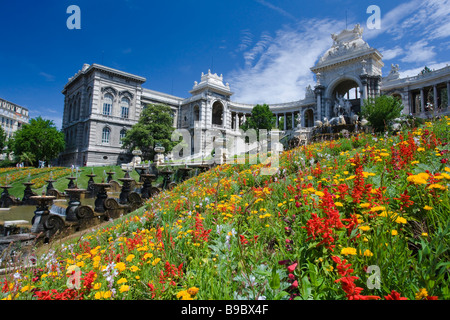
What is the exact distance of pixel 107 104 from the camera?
3781cm

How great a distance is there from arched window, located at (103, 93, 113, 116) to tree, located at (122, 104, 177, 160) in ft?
19.6

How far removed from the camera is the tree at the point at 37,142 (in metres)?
33.7

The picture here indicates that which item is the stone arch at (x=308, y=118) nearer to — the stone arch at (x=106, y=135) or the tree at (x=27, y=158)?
the stone arch at (x=106, y=135)

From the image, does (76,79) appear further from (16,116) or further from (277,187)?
(16,116)

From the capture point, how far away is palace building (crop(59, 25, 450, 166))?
36188mm

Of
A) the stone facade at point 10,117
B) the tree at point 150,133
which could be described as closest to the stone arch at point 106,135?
the tree at point 150,133

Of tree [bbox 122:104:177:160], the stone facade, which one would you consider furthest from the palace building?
the stone facade

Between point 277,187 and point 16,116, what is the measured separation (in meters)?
100

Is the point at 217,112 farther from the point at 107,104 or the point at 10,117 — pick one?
the point at 10,117

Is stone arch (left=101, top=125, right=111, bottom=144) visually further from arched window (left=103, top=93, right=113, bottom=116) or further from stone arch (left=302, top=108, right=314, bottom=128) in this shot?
stone arch (left=302, top=108, right=314, bottom=128)

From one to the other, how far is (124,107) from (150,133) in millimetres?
8580
